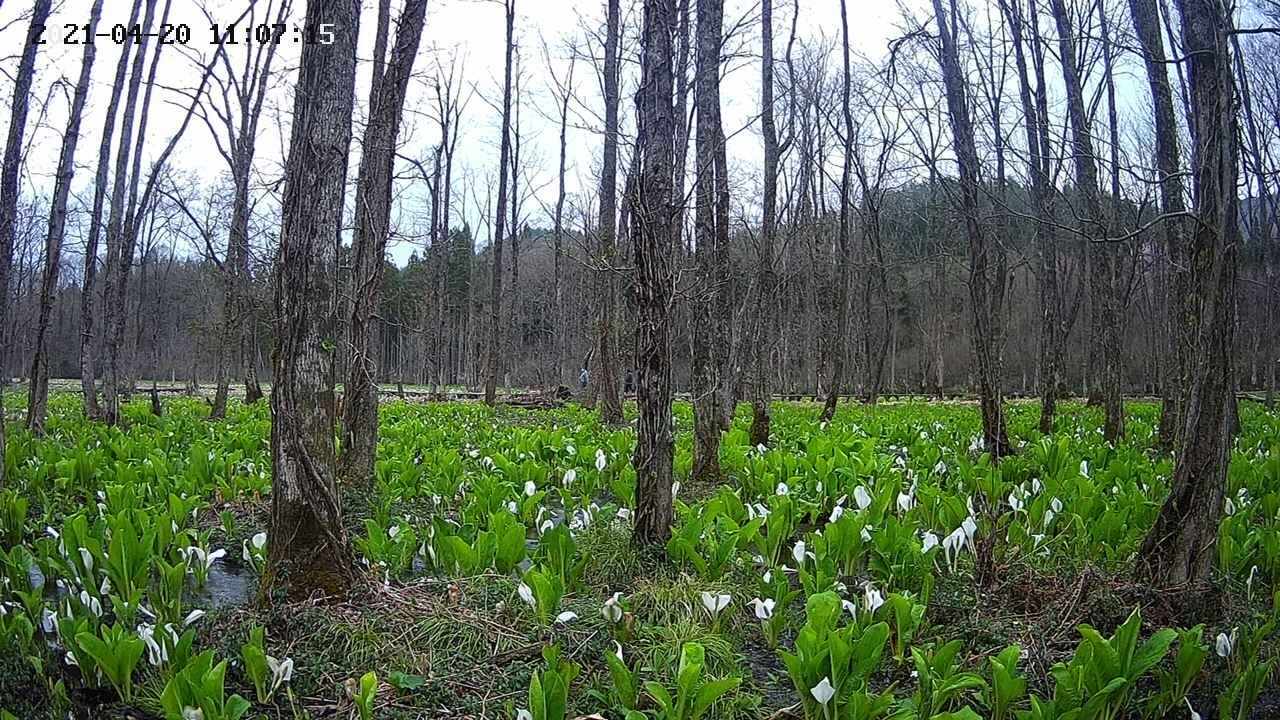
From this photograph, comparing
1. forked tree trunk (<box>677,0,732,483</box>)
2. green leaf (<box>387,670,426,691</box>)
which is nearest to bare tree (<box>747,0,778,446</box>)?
forked tree trunk (<box>677,0,732,483</box>)

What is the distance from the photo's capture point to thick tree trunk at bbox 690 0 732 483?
7.63 m

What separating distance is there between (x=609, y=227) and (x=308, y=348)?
11832mm

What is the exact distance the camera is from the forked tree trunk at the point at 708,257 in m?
7.63

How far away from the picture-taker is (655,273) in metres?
4.56

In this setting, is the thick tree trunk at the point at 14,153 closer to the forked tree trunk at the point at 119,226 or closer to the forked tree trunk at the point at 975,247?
the forked tree trunk at the point at 119,226

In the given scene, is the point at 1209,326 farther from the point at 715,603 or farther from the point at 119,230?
the point at 119,230

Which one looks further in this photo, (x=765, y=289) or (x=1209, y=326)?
(x=765, y=289)

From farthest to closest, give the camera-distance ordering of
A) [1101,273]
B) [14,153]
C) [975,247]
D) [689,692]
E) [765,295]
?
[765,295]
[1101,273]
[975,247]
[14,153]
[689,692]

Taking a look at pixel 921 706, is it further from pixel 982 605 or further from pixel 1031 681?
pixel 982 605

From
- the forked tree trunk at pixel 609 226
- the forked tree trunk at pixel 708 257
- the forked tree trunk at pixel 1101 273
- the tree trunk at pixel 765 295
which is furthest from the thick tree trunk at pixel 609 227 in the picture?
the forked tree trunk at pixel 1101 273

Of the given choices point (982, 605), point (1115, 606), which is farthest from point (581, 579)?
point (1115, 606)

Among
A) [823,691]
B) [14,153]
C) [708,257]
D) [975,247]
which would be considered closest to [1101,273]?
[975,247]

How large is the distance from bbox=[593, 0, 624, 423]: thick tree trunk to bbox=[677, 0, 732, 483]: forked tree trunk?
328 centimetres

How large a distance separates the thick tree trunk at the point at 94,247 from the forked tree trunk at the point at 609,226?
7217 mm
